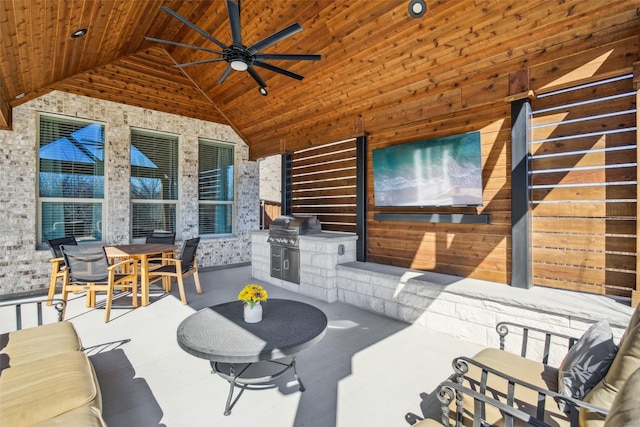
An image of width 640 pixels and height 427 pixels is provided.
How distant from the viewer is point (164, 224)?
638 cm

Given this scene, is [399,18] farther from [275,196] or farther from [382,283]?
[275,196]

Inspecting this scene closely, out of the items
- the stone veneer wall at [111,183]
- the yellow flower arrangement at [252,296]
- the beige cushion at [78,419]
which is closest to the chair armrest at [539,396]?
the yellow flower arrangement at [252,296]

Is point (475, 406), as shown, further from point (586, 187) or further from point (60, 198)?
point (60, 198)

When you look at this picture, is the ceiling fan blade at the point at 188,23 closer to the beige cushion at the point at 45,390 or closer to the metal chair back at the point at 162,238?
the beige cushion at the point at 45,390

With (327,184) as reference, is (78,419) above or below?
below

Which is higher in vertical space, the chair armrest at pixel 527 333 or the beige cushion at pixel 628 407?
the beige cushion at pixel 628 407

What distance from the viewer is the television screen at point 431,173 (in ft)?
12.0

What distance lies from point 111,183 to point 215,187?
6.59ft

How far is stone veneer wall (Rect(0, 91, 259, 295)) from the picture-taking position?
15.4 feet

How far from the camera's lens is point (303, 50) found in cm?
440

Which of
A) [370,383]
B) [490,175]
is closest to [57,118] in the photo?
[370,383]

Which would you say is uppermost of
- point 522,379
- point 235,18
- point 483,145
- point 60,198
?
point 235,18

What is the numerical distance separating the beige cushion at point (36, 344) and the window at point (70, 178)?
3633 mm

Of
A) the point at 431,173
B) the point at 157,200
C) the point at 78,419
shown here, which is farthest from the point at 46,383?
the point at 157,200
